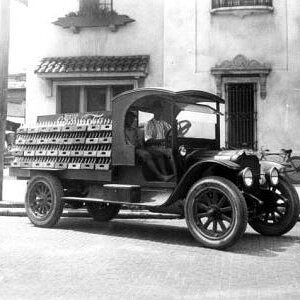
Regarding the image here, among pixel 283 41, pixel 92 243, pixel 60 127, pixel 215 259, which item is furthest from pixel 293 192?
pixel 283 41

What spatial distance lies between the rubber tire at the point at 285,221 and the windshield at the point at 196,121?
1304mm

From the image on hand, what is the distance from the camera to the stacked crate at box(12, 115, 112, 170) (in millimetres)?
7488

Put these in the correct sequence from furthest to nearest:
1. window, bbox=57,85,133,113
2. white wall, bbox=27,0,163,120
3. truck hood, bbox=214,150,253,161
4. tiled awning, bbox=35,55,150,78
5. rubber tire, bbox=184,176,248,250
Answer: window, bbox=57,85,133,113
white wall, bbox=27,0,163,120
tiled awning, bbox=35,55,150,78
truck hood, bbox=214,150,253,161
rubber tire, bbox=184,176,248,250

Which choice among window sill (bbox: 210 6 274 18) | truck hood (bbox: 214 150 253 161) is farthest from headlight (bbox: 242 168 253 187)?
window sill (bbox: 210 6 274 18)

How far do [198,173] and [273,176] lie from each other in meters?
1.04

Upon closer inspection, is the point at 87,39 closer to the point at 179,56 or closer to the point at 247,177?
the point at 179,56

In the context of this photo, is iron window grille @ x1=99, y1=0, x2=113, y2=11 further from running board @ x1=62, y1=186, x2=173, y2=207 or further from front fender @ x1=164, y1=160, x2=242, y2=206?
front fender @ x1=164, y1=160, x2=242, y2=206

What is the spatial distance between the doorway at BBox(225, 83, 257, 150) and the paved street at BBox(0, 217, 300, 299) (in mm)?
6067

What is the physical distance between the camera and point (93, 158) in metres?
7.57

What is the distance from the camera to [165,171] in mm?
7117

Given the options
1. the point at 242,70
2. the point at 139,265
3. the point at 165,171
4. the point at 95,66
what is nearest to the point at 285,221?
the point at 165,171

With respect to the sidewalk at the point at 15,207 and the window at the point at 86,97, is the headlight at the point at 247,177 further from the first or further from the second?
the window at the point at 86,97

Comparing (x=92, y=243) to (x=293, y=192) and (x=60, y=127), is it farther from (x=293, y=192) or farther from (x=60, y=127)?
(x=293, y=192)

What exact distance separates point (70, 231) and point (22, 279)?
2.85 m
